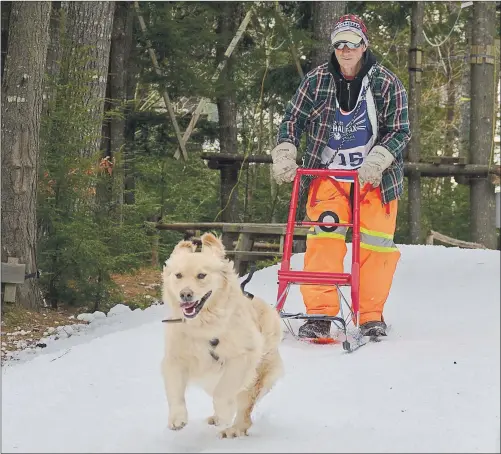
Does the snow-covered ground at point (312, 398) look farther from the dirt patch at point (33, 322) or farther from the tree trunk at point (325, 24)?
the tree trunk at point (325, 24)

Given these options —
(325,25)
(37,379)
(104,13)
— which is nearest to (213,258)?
(37,379)

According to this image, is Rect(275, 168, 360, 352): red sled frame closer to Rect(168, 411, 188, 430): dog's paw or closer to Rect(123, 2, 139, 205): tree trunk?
Rect(168, 411, 188, 430): dog's paw

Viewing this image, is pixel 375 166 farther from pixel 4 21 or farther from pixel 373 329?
pixel 4 21

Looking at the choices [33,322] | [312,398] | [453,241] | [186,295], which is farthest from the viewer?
[453,241]

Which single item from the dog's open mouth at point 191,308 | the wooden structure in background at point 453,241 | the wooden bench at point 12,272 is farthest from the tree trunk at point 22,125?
the wooden structure in background at point 453,241

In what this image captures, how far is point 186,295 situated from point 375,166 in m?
2.58

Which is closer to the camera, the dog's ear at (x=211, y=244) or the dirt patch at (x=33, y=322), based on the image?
the dog's ear at (x=211, y=244)

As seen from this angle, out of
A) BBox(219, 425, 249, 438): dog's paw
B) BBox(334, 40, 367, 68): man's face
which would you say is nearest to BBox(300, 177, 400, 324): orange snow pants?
BBox(334, 40, 367, 68): man's face

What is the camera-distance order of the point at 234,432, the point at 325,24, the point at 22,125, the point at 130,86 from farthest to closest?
the point at 130,86 → the point at 325,24 → the point at 22,125 → the point at 234,432

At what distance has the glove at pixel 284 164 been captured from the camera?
5671 mm

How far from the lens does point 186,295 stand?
10.5 feet

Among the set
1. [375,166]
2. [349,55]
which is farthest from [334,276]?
[349,55]

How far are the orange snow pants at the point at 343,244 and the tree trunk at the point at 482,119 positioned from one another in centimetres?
1099

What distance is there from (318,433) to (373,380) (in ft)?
3.52
